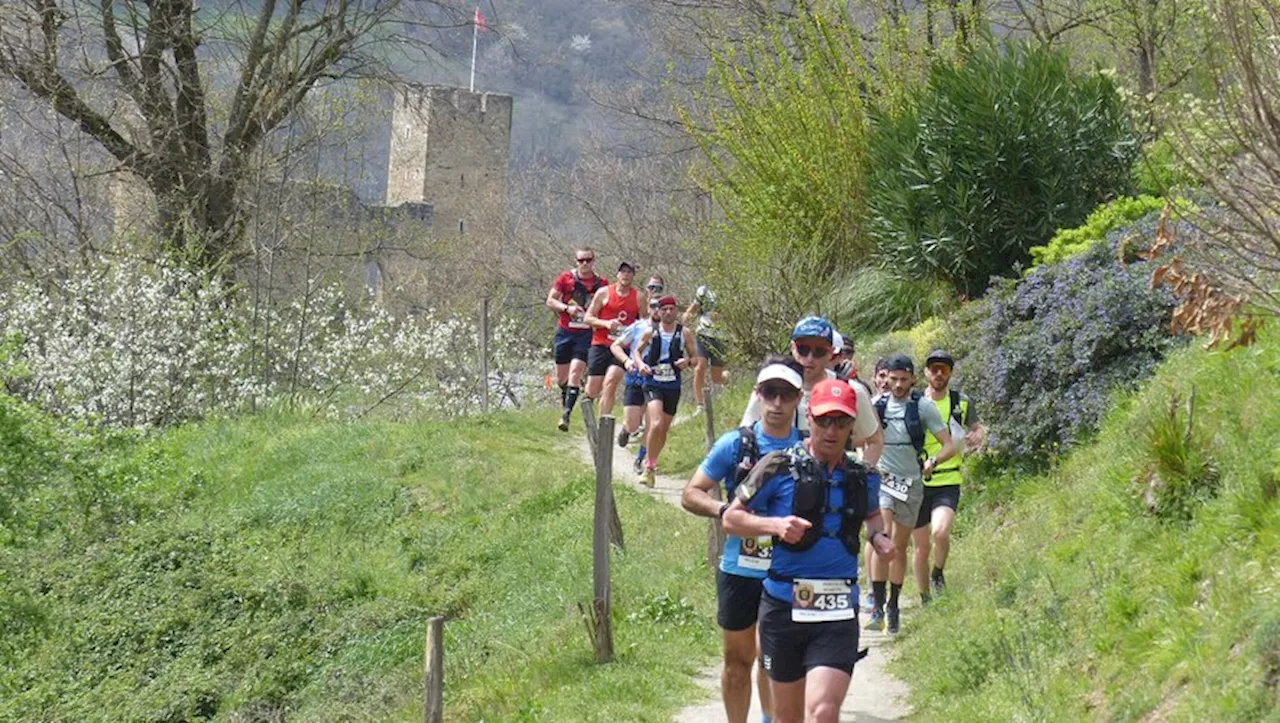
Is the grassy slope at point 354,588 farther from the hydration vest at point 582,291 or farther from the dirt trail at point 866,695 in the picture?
the hydration vest at point 582,291

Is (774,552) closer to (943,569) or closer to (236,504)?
(943,569)

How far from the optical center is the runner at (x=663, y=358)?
13766mm

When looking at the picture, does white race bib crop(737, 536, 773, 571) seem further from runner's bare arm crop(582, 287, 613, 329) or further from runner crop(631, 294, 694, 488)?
runner's bare arm crop(582, 287, 613, 329)

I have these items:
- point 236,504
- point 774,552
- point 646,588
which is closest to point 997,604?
point 646,588

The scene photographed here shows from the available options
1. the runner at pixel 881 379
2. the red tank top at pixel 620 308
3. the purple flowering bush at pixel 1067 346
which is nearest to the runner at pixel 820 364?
the runner at pixel 881 379

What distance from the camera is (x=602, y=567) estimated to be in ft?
33.5

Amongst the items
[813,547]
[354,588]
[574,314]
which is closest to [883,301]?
[574,314]

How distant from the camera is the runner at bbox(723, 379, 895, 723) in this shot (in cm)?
652

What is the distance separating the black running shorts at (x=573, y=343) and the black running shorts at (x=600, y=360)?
1.34 feet

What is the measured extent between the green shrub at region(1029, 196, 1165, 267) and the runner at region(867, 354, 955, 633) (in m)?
5.40

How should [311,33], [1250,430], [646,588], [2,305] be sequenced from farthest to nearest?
[311,33] < [2,305] < [646,588] < [1250,430]

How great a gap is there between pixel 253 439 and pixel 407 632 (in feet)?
25.3

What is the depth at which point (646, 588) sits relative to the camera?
11734mm

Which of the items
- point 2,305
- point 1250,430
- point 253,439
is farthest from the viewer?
point 2,305
